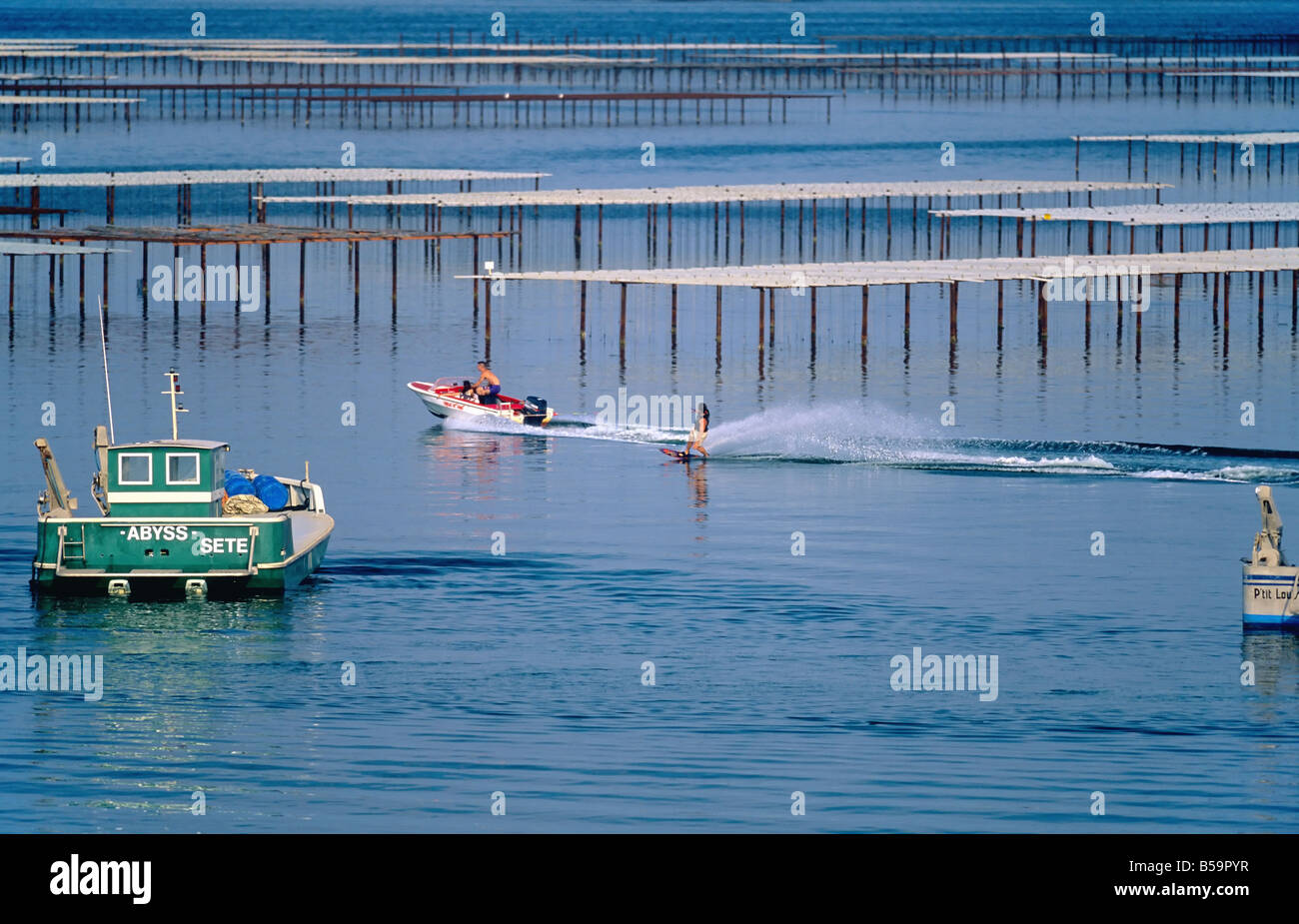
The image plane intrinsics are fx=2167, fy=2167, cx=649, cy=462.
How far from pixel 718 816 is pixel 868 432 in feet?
139

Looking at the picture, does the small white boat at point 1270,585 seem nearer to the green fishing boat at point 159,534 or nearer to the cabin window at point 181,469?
the green fishing boat at point 159,534

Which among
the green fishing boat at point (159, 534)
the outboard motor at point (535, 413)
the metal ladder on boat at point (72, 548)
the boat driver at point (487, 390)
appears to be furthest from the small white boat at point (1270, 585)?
the boat driver at point (487, 390)

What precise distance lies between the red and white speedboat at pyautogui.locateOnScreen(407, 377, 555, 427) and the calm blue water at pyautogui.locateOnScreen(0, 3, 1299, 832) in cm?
93

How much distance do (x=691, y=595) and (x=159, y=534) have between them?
1163 centimetres

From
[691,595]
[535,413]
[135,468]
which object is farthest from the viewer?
[535,413]

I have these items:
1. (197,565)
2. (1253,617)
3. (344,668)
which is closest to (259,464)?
(197,565)

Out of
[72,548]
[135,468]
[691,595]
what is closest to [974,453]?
[691,595]

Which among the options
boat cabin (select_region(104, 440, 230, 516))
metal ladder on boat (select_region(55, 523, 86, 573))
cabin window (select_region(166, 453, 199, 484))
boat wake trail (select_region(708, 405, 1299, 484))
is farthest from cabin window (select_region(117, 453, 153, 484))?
boat wake trail (select_region(708, 405, 1299, 484))

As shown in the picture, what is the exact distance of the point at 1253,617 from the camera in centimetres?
4362

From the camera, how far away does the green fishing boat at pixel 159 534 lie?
44.9 m

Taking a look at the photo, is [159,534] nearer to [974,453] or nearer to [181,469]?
[181,469]

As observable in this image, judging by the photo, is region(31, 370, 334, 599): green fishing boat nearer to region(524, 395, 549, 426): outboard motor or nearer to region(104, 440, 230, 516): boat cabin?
region(104, 440, 230, 516): boat cabin

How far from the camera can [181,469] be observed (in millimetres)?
45000
